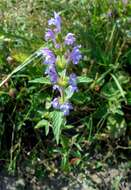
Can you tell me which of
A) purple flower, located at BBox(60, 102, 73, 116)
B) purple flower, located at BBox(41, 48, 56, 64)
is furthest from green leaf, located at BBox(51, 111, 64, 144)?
purple flower, located at BBox(41, 48, 56, 64)

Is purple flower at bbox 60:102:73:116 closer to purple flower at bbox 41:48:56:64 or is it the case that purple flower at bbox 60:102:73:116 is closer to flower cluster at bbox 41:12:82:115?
flower cluster at bbox 41:12:82:115

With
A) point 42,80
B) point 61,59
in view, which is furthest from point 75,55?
point 42,80

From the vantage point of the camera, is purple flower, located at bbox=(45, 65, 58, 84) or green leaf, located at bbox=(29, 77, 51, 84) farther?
green leaf, located at bbox=(29, 77, 51, 84)

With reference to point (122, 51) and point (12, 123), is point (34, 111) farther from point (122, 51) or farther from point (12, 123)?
point (122, 51)

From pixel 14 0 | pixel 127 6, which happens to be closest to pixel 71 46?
Answer: pixel 127 6

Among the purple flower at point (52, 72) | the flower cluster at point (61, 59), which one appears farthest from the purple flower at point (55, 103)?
the purple flower at point (52, 72)

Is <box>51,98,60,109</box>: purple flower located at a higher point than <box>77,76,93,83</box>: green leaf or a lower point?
lower

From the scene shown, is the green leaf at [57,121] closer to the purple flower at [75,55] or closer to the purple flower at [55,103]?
the purple flower at [55,103]
